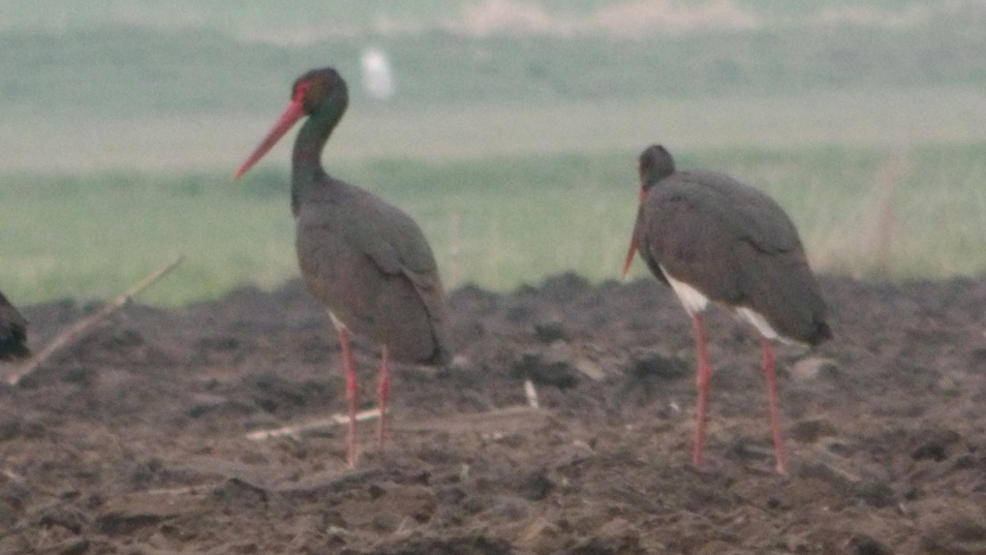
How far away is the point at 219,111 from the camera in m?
58.1

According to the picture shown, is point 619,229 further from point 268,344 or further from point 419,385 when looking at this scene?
point 419,385

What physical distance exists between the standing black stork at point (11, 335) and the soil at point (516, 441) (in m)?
0.48

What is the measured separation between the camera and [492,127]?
185ft

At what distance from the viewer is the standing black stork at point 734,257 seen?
10312mm

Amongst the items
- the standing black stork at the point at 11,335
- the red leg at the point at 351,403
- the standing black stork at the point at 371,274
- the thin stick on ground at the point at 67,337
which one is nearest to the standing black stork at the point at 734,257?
the standing black stork at the point at 371,274

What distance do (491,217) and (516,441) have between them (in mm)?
23474

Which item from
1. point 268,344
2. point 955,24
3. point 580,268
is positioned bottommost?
Answer: point 955,24

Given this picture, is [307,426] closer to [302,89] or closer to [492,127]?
[302,89]

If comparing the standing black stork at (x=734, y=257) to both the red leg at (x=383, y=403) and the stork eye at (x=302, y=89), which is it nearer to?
the red leg at (x=383, y=403)

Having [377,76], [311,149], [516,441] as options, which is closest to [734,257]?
[516,441]

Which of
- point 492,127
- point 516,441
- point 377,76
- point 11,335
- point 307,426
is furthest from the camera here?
point 377,76

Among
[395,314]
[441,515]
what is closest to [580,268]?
[395,314]

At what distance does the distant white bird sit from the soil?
43.9 metres

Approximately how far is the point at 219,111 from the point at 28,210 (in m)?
20.0
